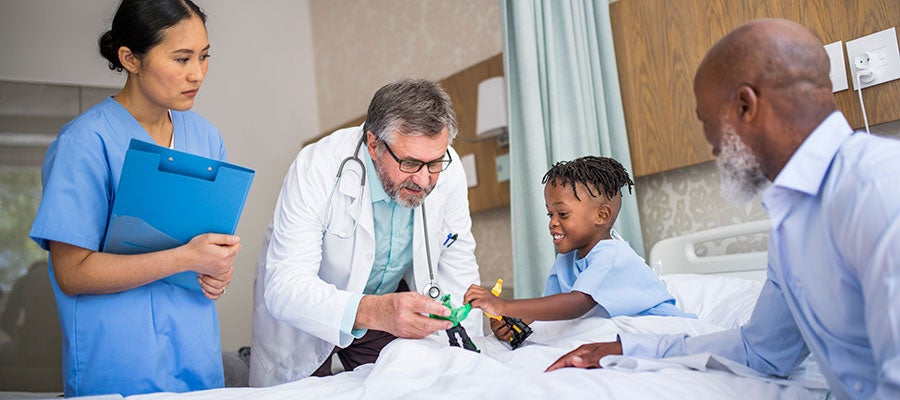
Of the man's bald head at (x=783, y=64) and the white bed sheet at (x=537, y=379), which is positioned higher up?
the man's bald head at (x=783, y=64)

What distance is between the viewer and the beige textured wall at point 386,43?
3705mm

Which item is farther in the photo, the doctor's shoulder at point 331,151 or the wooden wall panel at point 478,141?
the wooden wall panel at point 478,141

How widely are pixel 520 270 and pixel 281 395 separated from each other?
153cm

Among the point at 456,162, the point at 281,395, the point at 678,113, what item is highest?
the point at 678,113

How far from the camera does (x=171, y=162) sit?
1439 mm

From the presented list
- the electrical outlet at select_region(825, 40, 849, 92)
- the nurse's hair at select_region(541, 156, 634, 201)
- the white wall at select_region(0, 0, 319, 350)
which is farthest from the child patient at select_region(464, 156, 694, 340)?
the white wall at select_region(0, 0, 319, 350)

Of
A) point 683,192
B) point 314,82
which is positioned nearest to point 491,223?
point 683,192

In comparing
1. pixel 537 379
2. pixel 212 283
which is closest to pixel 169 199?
pixel 212 283

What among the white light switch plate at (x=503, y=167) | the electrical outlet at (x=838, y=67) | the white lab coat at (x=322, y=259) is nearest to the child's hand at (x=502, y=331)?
the white lab coat at (x=322, y=259)

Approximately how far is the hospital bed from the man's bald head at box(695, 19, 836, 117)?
0.48 metres

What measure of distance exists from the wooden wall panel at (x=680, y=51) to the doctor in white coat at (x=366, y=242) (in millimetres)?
873

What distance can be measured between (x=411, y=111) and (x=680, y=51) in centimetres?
124

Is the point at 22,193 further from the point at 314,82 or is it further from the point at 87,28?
the point at 314,82

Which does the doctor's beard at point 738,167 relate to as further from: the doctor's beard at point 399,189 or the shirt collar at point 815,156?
the doctor's beard at point 399,189
